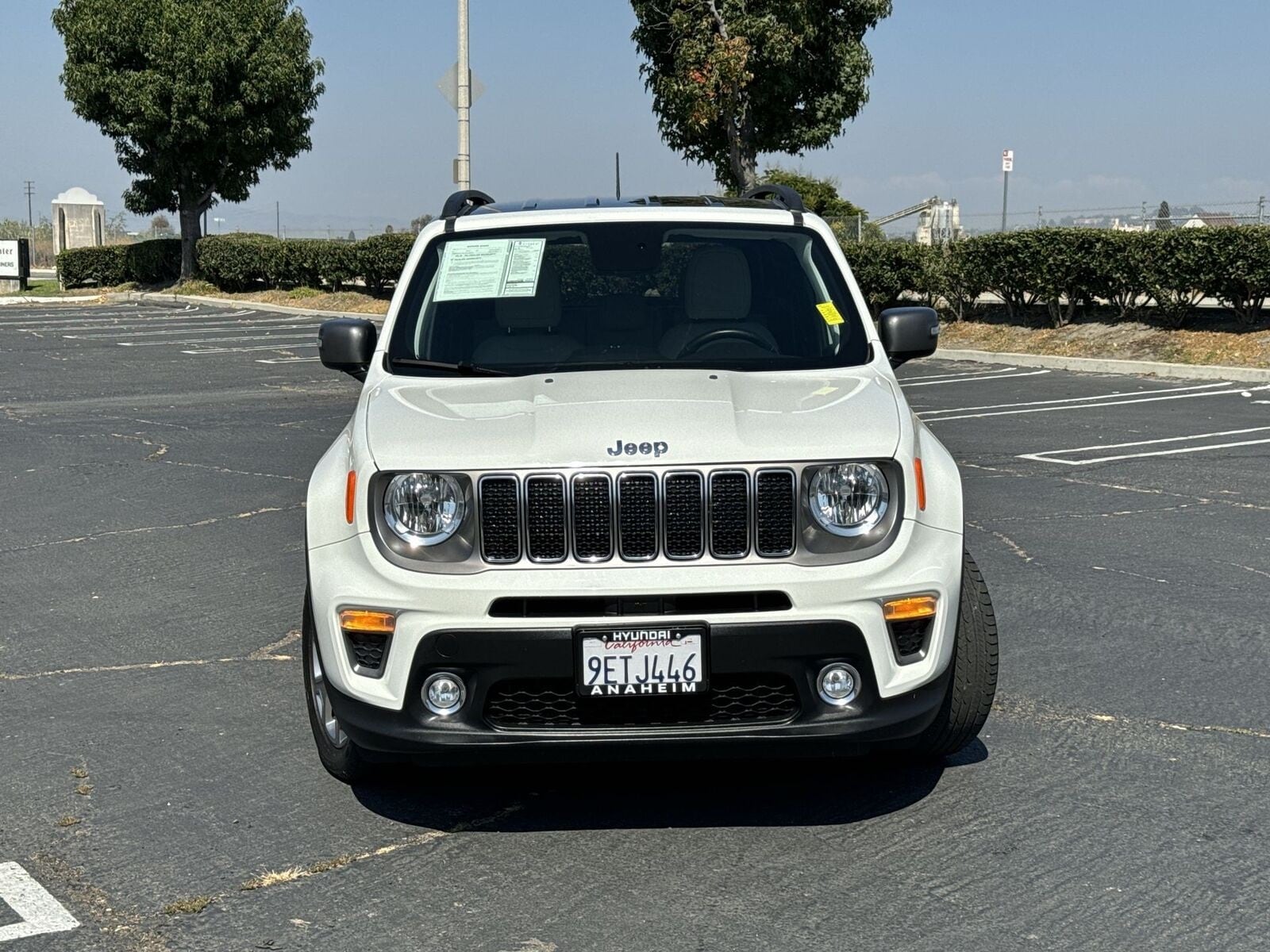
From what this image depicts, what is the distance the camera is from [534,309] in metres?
5.26

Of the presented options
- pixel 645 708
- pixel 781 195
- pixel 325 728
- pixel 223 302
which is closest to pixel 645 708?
pixel 645 708

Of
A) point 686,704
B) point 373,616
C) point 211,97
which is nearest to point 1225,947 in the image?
point 686,704

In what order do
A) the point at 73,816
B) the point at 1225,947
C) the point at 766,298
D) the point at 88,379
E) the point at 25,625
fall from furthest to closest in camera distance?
the point at 88,379 < the point at 25,625 < the point at 766,298 < the point at 73,816 < the point at 1225,947

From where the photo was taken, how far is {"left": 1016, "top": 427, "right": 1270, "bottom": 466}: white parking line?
11.2 m

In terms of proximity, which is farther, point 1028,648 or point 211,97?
point 211,97

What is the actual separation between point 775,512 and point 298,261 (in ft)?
111

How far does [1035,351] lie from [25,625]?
54.0 ft

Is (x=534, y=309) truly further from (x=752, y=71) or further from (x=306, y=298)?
(x=306, y=298)

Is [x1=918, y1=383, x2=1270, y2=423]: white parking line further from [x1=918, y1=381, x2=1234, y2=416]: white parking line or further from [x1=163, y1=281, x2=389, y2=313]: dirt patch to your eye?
[x1=163, y1=281, x2=389, y2=313]: dirt patch

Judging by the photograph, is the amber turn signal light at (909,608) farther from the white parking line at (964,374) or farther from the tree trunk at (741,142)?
the tree trunk at (741,142)

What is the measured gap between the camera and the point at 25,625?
652 cm

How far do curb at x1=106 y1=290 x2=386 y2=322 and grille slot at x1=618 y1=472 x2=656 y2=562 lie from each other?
2534 centimetres

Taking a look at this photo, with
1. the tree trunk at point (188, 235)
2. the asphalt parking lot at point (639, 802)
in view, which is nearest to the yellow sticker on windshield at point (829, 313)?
the asphalt parking lot at point (639, 802)

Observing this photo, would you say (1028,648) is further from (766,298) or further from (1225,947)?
(1225,947)
